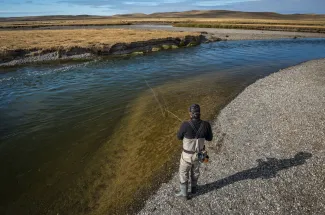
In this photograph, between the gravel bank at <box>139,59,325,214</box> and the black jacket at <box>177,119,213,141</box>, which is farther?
the gravel bank at <box>139,59,325,214</box>

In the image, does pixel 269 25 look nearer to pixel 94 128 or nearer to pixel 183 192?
pixel 94 128

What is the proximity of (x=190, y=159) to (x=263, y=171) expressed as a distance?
450cm

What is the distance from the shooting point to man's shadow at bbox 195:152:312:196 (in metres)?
10.1

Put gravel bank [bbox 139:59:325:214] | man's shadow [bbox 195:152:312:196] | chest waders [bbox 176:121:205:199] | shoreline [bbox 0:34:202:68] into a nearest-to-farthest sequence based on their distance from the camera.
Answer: chest waders [bbox 176:121:205:199]
gravel bank [bbox 139:59:325:214]
man's shadow [bbox 195:152:312:196]
shoreline [bbox 0:34:202:68]

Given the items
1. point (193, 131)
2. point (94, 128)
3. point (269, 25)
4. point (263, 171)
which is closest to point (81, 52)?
point (94, 128)

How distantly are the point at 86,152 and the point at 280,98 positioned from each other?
15.9 metres

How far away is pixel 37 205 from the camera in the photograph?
10.1m

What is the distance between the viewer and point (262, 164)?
11.5 meters

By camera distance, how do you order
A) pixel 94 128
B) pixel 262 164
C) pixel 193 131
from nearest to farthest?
pixel 193 131 < pixel 262 164 < pixel 94 128

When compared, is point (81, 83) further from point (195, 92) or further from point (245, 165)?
point (245, 165)

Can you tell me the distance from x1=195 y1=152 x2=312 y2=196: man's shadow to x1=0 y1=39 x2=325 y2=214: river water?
2.56 metres

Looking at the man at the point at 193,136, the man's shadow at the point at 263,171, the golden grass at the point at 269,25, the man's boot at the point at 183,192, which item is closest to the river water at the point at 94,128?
the man's boot at the point at 183,192

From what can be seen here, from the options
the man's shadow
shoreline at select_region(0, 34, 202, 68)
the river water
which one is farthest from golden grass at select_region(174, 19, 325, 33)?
the man's shadow

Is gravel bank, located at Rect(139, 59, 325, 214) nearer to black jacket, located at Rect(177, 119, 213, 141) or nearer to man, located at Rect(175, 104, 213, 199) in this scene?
man, located at Rect(175, 104, 213, 199)
